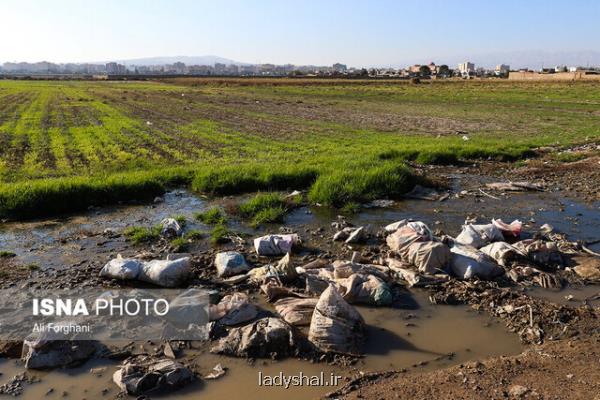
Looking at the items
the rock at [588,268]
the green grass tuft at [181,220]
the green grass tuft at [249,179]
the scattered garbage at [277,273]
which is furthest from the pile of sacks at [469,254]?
the green grass tuft at [249,179]

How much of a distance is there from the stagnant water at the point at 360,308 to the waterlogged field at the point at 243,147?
2.27ft

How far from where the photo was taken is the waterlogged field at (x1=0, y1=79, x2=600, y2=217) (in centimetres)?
901

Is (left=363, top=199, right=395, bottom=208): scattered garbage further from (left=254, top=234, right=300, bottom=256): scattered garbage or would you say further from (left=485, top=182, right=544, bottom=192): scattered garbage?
(left=254, top=234, right=300, bottom=256): scattered garbage

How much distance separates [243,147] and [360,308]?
10.6 meters

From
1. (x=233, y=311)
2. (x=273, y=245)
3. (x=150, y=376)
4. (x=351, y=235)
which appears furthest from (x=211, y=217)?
(x=150, y=376)

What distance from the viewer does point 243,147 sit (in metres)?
14.8

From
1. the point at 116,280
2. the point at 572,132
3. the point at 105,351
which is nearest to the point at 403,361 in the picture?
the point at 105,351

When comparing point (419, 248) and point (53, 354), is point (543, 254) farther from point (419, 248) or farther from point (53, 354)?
point (53, 354)

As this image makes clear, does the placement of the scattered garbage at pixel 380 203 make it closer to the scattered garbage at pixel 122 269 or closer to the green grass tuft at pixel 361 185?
the green grass tuft at pixel 361 185

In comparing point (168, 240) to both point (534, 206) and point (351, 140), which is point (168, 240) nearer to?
point (534, 206)

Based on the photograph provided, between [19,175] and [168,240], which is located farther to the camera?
[19,175]

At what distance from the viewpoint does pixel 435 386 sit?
357 centimetres

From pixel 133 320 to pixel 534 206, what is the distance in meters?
7.12

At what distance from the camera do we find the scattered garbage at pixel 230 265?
5620 mm
